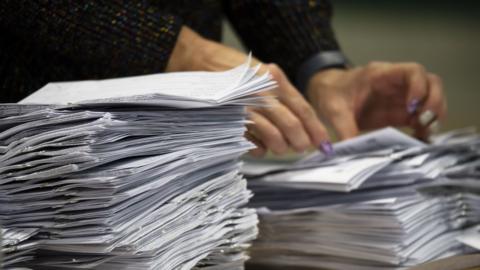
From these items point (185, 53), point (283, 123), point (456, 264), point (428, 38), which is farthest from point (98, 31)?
point (428, 38)

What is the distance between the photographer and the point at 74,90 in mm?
722

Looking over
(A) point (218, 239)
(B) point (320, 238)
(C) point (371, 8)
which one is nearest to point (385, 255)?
(B) point (320, 238)

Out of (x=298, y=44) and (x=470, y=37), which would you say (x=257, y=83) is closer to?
(x=298, y=44)

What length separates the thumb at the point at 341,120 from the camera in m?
1.28

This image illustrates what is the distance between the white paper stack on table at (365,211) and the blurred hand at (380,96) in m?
0.30

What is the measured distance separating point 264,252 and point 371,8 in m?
2.14

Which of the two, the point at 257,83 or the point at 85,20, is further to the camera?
the point at 85,20

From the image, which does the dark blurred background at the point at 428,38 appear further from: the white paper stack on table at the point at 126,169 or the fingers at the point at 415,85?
the white paper stack on table at the point at 126,169

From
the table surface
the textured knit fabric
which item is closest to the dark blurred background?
the textured knit fabric

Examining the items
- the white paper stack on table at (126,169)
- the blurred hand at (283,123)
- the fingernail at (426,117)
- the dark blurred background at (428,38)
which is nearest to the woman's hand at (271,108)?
the blurred hand at (283,123)

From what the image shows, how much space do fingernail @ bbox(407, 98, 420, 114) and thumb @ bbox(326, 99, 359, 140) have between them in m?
0.11

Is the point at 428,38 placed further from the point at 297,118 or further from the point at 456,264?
the point at 456,264

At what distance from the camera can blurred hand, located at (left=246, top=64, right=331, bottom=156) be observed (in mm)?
950

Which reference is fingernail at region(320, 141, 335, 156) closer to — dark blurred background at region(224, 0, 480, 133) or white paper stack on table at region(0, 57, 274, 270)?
white paper stack on table at region(0, 57, 274, 270)
